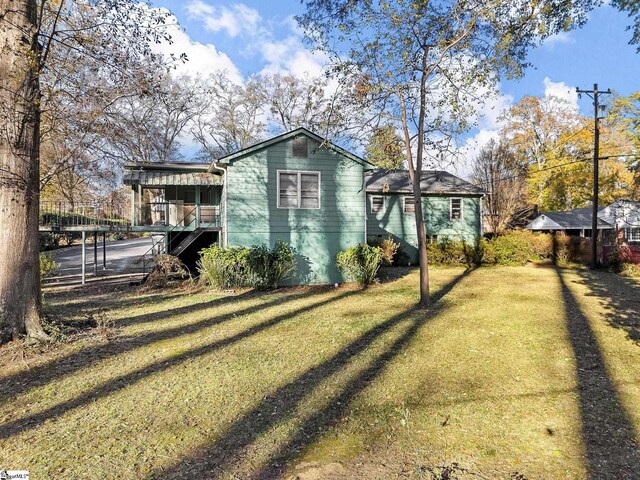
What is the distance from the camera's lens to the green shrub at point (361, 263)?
1212 centimetres

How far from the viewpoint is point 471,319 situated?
24.8 ft

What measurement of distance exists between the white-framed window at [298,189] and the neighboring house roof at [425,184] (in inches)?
247

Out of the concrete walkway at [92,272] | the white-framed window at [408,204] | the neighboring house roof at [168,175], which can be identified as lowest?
the concrete walkway at [92,272]

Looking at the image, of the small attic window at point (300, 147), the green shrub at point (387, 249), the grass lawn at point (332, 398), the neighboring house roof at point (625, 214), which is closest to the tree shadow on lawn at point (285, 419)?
the grass lawn at point (332, 398)

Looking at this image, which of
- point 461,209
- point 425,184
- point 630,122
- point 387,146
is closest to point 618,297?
point 387,146

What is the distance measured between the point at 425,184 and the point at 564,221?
14.6 metres

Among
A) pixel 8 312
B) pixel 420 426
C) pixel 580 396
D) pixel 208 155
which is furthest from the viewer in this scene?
pixel 208 155

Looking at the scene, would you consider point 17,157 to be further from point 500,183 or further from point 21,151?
point 500,183

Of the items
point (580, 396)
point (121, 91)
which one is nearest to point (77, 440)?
point (580, 396)

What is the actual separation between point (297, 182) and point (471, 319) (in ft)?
24.1

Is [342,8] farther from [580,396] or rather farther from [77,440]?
[77,440]

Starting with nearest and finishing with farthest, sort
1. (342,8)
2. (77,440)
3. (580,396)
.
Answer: (77,440)
(580,396)
(342,8)

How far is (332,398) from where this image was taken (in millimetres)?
4113

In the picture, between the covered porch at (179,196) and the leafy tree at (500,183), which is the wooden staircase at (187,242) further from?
the leafy tree at (500,183)
